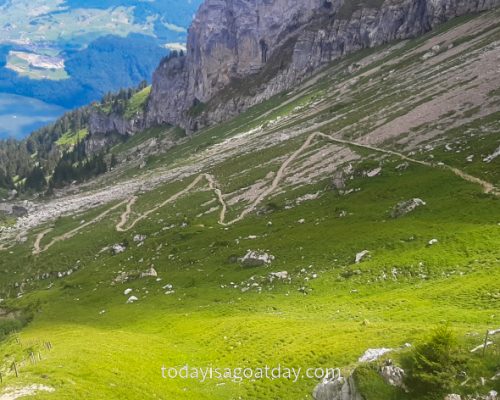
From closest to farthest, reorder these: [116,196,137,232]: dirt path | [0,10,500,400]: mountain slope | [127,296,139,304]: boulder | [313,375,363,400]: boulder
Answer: [313,375,363,400]: boulder
[0,10,500,400]: mountain slope
[127,296,139,304]: boulder
[116,196,137,232]: dirt path

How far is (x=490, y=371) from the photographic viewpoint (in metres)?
20.1

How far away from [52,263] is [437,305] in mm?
73680

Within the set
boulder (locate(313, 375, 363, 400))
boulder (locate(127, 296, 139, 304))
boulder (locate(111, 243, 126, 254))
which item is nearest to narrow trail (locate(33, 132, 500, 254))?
boulder (locate(111, 243, 126, 254))

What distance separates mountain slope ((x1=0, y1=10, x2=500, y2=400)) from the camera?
112ft

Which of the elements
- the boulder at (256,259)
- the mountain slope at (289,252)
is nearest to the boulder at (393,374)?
the mountain slope at (289,252)

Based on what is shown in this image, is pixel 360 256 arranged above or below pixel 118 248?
above

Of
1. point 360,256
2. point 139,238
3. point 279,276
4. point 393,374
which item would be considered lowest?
point 139,238

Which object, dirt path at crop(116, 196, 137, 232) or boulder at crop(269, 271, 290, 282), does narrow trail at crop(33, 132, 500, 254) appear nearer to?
dirt path at crop(116, 196, 137, 232)

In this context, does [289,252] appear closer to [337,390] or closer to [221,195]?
[337,390]

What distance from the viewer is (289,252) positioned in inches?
2333

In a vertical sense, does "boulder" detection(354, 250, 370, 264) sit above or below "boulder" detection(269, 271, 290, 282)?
above

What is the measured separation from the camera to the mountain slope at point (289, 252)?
34.2 m

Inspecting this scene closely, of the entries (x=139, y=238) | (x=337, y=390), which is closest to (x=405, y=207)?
(x=337, y=390)

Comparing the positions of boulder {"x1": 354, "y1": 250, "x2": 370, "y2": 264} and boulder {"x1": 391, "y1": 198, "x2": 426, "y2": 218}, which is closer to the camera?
boulder {"x1": 354, "y1": 250, "x2": 370, "y2": 264}
